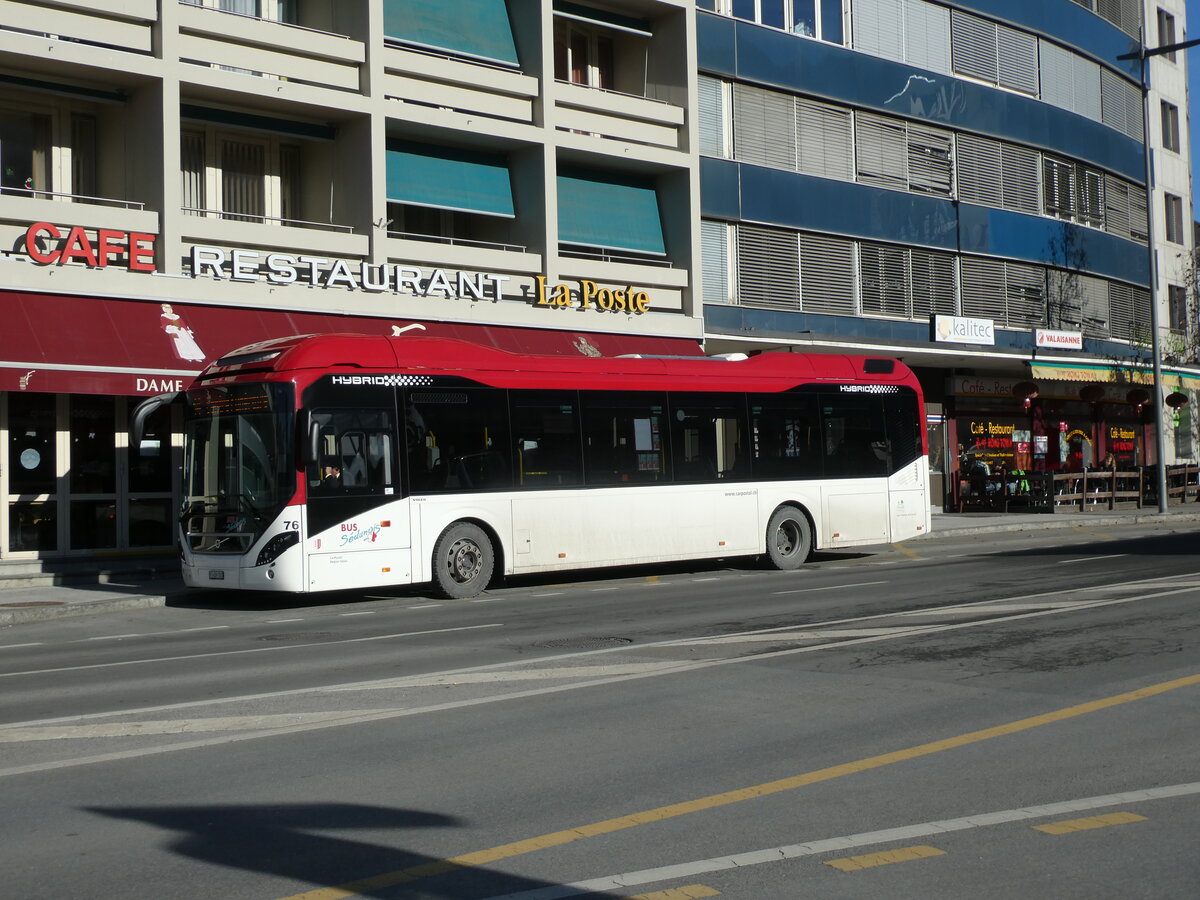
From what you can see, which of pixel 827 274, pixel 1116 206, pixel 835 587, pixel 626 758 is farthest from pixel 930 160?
pixel 626 758

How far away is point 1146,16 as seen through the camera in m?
43.5

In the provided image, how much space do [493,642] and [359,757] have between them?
16.4 ft

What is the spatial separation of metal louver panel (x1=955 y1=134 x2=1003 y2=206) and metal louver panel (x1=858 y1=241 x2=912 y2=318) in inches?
125

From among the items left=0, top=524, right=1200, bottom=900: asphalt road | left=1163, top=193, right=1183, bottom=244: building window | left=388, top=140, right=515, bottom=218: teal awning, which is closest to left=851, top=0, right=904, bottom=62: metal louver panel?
left=388, top=140, right=515, bottom=218: teal awning

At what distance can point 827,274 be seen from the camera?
31.5 metres

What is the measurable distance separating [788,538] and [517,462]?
5.43m

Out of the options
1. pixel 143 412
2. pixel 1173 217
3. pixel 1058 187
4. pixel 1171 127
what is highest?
pixel 1171 127

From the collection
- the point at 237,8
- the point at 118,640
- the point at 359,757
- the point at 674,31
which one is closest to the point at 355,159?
the point at 237,8

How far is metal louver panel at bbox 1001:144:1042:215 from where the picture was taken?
119ft

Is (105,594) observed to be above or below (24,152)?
below

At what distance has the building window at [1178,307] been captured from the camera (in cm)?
4406

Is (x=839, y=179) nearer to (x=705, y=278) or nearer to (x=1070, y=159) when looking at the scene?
(x=705, y=278)

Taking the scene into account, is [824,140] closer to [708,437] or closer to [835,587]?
[708,437]

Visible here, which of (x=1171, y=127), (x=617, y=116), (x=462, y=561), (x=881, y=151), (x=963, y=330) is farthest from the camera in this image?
(x=1171, y=127)
